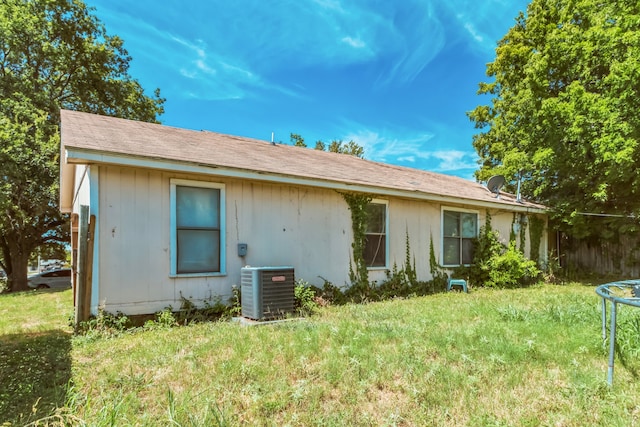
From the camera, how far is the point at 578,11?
12805 mm

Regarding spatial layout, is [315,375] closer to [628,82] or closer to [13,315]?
[13,315]

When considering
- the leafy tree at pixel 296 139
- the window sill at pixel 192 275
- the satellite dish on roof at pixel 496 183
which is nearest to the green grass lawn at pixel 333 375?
the window sill at pixel 192 275

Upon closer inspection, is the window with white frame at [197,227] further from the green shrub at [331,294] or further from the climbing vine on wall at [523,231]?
the climbing vine on wall at [523,231]

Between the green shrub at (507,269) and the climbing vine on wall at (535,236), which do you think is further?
the climbing vine on wall at (535,236)

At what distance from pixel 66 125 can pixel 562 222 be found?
46.1ft

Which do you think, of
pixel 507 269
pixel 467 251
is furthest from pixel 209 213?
pixel 507 269

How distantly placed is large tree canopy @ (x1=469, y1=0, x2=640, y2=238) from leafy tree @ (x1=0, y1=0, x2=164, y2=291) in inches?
701

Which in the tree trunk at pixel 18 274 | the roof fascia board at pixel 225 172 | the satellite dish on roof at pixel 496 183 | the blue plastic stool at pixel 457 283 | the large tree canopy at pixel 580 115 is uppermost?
the large tree canopy at pixel 580 115

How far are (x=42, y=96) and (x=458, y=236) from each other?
18.6 metres

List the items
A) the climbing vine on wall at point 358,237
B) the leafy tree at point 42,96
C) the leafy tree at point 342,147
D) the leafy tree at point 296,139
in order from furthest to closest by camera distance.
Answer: the leafy tree at point 342,147
the leafy tree at point 296,139
the leafy tree at point 42,96
the climbing vine on wall at point 358,237

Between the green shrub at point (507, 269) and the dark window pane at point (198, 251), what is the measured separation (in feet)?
24.9

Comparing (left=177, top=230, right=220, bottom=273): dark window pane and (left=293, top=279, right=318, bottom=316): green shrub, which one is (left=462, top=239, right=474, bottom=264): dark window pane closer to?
(left=293, top=279, right=318, bottom=316): green shrub

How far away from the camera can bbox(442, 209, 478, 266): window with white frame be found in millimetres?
10359

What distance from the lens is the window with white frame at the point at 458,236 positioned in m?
10.4
